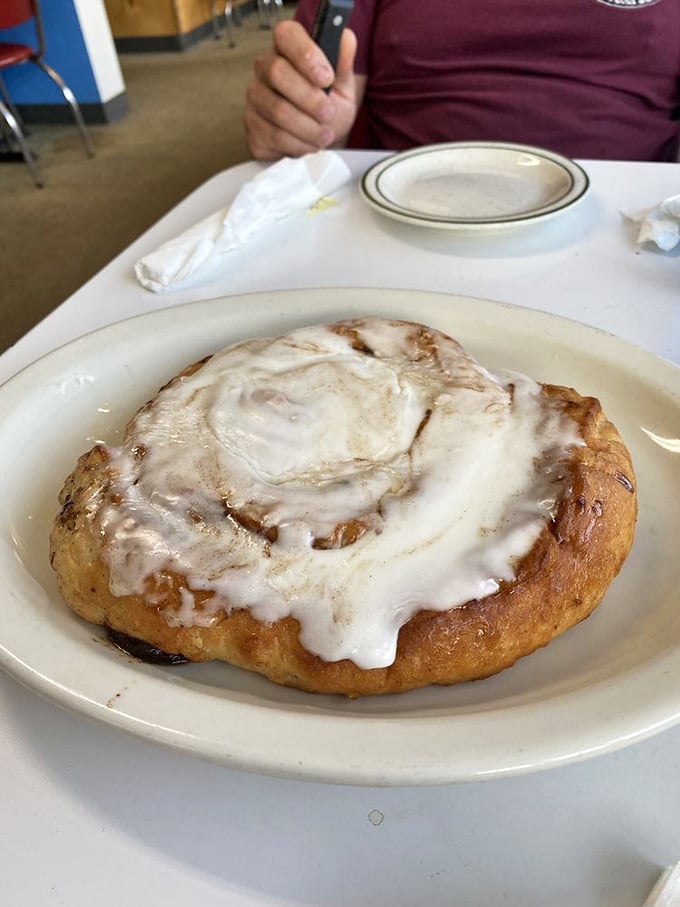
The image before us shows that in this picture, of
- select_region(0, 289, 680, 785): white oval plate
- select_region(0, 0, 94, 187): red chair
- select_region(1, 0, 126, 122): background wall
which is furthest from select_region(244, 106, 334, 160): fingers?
select_region(1, 0, 126, 122): background wall

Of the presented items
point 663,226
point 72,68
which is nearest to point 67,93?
point 72,68

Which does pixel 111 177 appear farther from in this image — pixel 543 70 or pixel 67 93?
pixel 543 70

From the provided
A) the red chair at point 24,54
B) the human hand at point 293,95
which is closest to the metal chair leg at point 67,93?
the red chair at point 24,54

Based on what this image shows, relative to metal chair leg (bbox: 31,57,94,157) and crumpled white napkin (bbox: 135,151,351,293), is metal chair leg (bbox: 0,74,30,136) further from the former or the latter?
crumpled white napkin (bbox: 135,151,351,293)

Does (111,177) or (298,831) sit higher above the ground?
(298,831)

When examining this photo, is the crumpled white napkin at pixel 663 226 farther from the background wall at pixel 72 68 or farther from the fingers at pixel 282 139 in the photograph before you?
the background wall at pixel 72 68

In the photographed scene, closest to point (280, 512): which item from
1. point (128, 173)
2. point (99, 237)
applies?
point (99, 237)
